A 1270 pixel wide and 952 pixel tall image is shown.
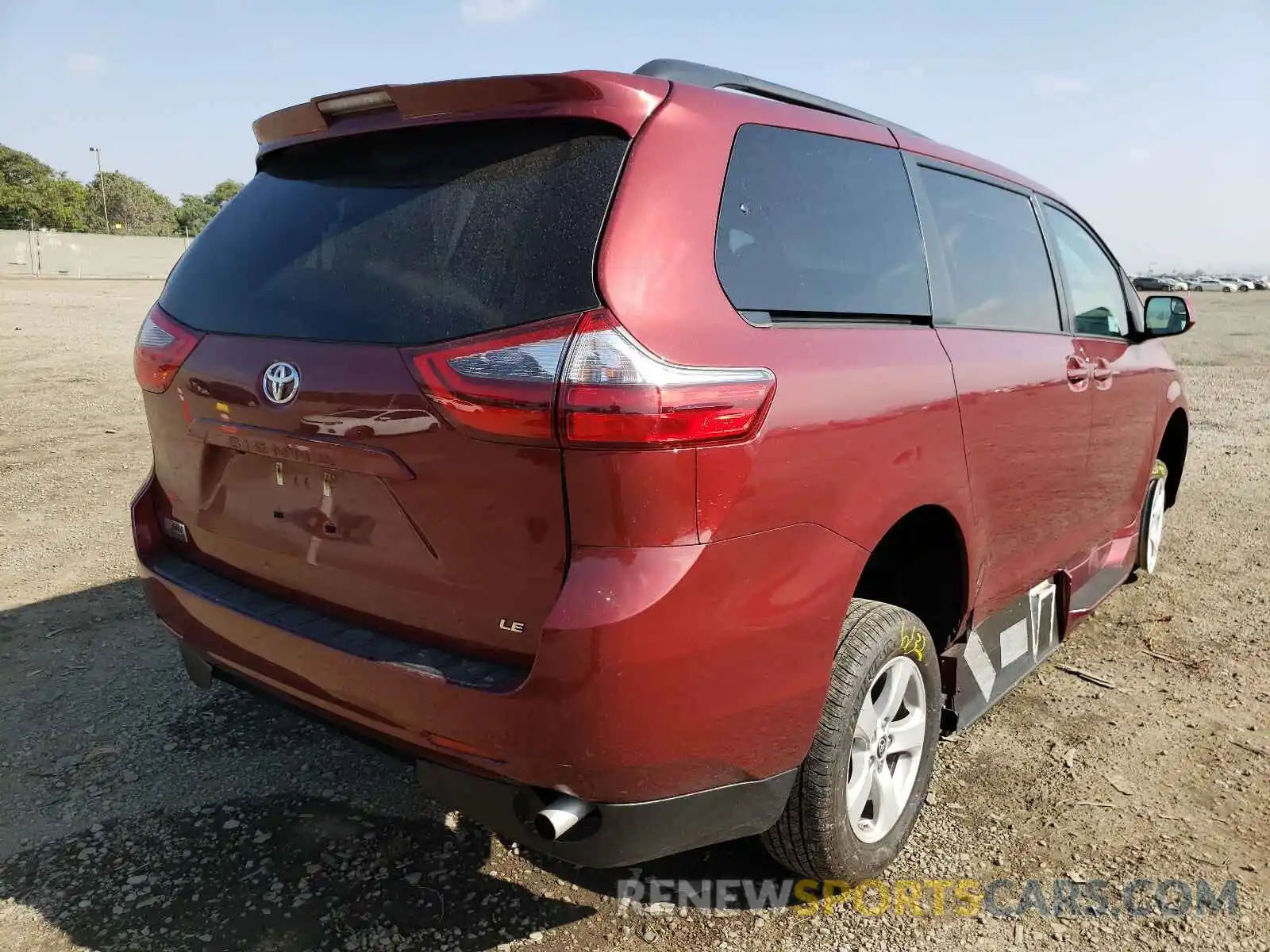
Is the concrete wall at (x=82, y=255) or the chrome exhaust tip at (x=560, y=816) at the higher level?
the concrete wall at (x=82, y=255)

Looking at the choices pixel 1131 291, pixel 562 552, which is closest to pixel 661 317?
pixel 562 552

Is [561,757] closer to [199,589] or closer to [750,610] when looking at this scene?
[750,610]

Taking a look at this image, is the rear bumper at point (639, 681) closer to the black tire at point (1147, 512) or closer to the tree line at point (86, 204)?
the black tire at point (1147, 512)

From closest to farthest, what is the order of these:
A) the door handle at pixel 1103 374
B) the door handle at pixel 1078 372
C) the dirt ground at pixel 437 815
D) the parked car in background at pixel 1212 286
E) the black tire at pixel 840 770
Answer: the black tire at pixel 840 770 < the dirt ground at pixel 437 815 < the door handle at pixel 1078 372 < the door handle at pixel 1103 374 < the parked car in background at pixel 1212 286

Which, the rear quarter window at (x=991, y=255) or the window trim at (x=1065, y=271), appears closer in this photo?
the rear quarter window at (x=991, y=255)

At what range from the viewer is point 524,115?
1.93 m

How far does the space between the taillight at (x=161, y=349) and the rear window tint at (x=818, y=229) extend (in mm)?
1377

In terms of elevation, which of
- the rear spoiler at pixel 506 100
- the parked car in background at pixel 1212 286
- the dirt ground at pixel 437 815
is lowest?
the dirt ground at pixel 437 815

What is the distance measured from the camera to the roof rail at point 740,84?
2133 mm

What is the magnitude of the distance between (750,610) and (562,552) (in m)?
0.41

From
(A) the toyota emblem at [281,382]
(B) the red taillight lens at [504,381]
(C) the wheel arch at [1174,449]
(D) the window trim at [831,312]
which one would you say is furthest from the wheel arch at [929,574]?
(C) the wheel arch at [1174,449]

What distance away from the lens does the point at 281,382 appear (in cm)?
203

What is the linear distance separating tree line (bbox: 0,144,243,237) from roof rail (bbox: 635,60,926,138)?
68.4m

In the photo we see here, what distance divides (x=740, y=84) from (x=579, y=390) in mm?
1115
